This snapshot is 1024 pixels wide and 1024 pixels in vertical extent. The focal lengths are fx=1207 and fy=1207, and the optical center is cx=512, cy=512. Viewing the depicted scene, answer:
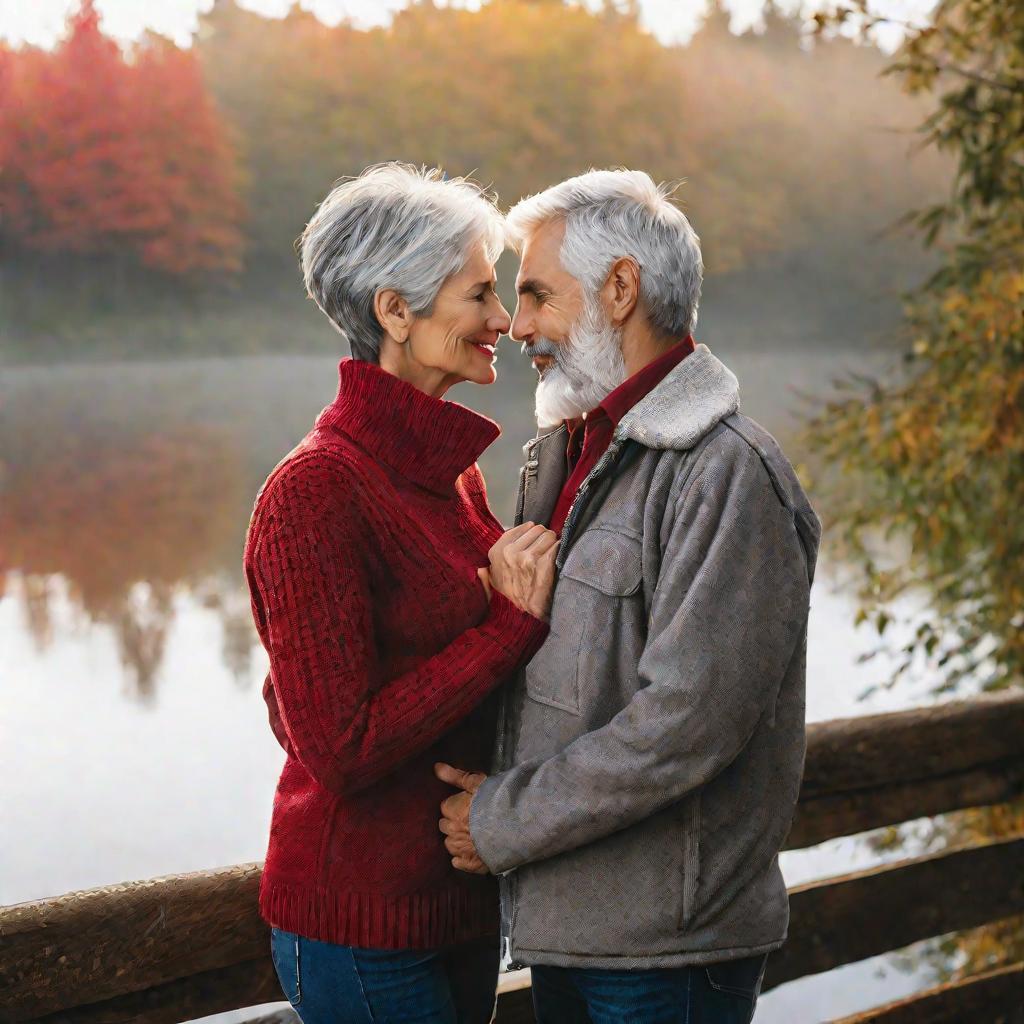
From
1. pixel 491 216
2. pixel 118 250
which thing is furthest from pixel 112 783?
pixel 491 216

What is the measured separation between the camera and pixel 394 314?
1.50m

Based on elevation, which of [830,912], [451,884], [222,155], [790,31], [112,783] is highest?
[790,31]

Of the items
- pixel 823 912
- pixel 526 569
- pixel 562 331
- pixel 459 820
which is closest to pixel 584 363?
pixel 562 331

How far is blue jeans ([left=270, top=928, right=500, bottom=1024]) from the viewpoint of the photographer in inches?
56.8

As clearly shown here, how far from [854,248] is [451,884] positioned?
3664 millimetres

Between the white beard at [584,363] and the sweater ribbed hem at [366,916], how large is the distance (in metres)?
0.64

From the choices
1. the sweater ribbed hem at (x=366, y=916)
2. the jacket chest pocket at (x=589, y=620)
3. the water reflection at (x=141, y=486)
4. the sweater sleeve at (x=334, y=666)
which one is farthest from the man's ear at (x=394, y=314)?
the water reflection at (x=141, y=486)

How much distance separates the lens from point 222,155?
10.4ft

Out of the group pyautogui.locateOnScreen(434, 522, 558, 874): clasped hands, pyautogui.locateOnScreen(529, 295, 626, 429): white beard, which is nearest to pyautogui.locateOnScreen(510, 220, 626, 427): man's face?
pyautogui.locateOnScreen(529, 295, 626, 429): white beard

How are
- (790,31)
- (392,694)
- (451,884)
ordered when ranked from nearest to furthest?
(392,694) < (451,884) < (790,31)

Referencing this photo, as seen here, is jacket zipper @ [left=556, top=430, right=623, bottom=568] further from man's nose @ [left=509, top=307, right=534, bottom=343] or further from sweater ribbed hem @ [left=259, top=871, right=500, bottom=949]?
sweater ribbed hem @ [left=259, top=871, right=500, bottom=949]

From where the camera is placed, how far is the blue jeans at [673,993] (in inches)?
55.9

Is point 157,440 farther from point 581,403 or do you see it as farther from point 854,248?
point 854,248

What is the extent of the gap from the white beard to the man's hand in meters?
0.49
